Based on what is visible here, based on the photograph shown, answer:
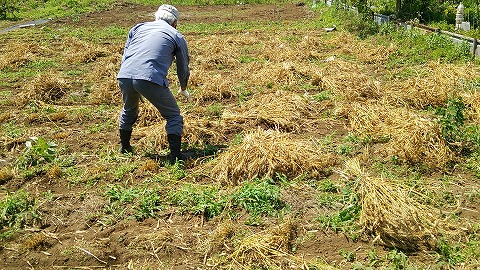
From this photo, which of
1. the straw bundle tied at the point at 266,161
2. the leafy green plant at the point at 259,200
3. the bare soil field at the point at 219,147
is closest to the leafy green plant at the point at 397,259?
the bare soil field at the point at 219,147

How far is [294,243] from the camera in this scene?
3170mm

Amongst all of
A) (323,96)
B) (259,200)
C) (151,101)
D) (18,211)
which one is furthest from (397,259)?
(323,96)

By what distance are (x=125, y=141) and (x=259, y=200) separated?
6.65 feet

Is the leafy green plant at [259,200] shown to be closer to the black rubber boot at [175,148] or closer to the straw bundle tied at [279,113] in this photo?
the black rubber boot at [175,148]

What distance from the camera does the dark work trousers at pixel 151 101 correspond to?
4328 millimetres

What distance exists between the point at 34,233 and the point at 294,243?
7.07 ft

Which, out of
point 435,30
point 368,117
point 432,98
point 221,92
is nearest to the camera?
point 368,117

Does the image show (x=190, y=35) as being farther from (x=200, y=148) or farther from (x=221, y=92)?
(x=200, y=148)

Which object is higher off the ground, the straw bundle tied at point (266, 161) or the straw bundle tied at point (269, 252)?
the straw bundle tied at point (266, 161)

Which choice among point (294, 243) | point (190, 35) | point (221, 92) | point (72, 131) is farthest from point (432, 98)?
point (190, 35)

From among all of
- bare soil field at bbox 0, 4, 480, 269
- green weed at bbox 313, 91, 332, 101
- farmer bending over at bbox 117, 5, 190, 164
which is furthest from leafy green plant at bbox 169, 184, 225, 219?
green weed at bbox 313, 91, 332, 101

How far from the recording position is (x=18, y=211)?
370 cm

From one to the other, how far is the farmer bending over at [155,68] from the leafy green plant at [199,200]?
2.40 ft

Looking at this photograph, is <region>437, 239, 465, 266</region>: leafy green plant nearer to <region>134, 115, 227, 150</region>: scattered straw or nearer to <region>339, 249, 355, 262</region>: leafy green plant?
<region>339, 249, 355, 262</region>: leafy green plant
